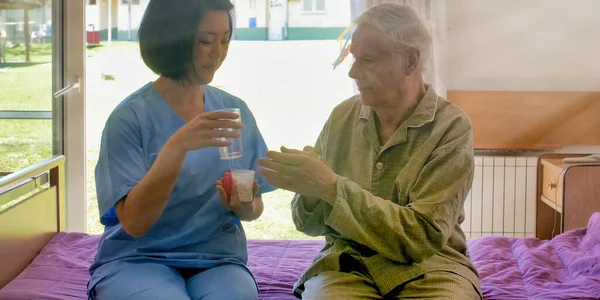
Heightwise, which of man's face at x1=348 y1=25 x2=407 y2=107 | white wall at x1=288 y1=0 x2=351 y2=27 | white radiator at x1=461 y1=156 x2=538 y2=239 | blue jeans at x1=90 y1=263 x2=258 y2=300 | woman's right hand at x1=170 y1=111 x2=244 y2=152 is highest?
white wall at x1=288 y1=0 x2=351 y2=27

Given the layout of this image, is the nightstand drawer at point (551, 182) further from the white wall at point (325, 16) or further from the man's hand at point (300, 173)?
the man's hand at point (300, 173)

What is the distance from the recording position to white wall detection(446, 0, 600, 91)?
3574mm

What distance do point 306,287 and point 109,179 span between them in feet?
1.80

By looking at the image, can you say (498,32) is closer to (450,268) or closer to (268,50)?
(268,50)

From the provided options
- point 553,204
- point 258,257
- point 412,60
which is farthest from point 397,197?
point 553,204

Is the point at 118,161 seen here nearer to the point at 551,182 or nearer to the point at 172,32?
the point at 172,32

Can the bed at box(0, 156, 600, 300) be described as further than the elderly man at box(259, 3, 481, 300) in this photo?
Yes

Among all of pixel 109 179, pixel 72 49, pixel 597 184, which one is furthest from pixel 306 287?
pixel 72 49

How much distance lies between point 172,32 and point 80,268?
3.18 feet

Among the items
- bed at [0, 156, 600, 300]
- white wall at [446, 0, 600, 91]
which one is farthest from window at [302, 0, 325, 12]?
bed at [0, 156, 600, 300]

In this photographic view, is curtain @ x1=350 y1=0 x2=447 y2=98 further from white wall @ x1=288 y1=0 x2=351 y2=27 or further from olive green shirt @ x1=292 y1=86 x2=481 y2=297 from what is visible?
olive green shirt @ x1=292 y1=86 x2=481 y2=297

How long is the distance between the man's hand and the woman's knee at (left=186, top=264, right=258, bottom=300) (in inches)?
9.4

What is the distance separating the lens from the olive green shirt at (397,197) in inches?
62.9

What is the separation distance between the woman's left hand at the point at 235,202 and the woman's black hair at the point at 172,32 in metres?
0.30
